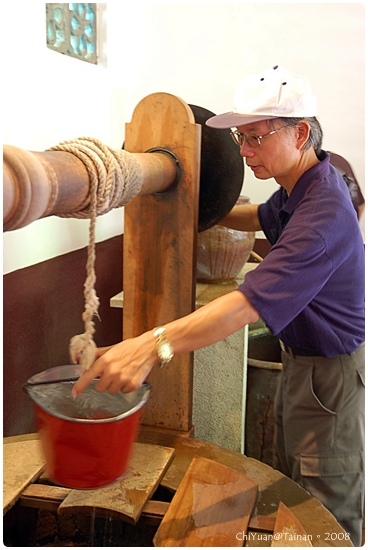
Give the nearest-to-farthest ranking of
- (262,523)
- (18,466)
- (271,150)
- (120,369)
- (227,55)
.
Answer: (120,369)
(262,523)
(18,466)
(271,150)
(227,55)

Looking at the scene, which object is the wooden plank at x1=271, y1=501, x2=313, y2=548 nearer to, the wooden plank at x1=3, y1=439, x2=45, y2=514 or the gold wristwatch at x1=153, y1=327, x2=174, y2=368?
the gold wristwatch at x1=153, y1=327, x2=174, y2=368

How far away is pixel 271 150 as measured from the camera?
5.05 ft

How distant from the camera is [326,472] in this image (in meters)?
1.69

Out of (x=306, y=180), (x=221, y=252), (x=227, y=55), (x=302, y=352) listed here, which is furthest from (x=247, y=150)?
(x=227, y=55)

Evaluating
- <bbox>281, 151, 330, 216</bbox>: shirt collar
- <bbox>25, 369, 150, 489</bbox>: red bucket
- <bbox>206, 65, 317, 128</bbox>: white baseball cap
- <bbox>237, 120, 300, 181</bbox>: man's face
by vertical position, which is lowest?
<bbox>25, 369, 150, 489</bbox>: red bucket

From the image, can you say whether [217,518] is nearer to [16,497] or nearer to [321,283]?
[16,497]

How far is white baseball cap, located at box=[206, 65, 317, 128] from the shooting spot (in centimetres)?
150

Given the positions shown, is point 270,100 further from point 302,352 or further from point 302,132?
point 302,352

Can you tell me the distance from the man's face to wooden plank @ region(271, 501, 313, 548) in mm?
896

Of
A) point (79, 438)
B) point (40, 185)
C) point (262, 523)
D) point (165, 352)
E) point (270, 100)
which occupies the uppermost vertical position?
point (270, 100)

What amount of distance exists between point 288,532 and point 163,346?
482mm

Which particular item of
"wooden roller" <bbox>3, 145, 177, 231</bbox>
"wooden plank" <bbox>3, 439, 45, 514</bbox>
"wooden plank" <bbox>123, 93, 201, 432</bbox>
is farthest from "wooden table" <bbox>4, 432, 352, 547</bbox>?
"wooden roller" <bbox>3, 145, 177, 231</bbox>

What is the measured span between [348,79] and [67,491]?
2580 mm

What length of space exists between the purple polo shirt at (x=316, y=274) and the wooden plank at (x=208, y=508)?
405 millimetres
